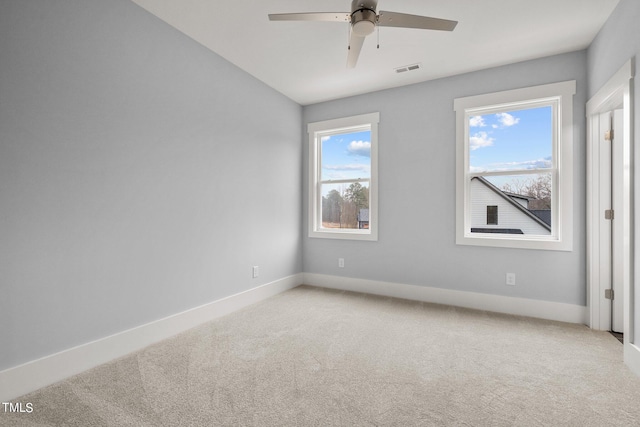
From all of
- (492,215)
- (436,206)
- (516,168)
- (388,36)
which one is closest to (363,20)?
(388,36)

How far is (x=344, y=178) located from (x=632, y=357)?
10.8 ft

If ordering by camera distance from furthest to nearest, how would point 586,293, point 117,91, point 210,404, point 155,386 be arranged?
A: point 586,293, point 117,91, point 155,386, point 210,404

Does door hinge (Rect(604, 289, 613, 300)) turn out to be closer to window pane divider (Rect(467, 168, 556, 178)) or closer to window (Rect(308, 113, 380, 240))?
window pane divider (Rect(467, 168, 556, 178))

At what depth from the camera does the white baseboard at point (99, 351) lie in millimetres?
1771

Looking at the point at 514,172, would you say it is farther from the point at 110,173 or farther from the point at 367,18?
the point at 110,173

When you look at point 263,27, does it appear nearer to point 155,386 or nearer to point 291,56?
point 291,56

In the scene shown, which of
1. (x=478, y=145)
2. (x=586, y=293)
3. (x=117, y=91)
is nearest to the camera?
(x=117, y=91)

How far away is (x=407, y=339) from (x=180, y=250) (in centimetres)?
217

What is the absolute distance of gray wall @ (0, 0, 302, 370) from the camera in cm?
179

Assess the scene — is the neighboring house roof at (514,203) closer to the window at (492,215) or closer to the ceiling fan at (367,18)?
the window at (492,215)

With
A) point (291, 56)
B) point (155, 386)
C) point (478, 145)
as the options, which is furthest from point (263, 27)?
point (155, 386)

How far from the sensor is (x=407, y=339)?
2.60m

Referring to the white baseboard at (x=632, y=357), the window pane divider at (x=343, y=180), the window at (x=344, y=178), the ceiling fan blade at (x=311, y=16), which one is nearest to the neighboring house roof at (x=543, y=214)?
the white baseboard at (x=632, y=357)

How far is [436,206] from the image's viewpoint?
11.9 feet
